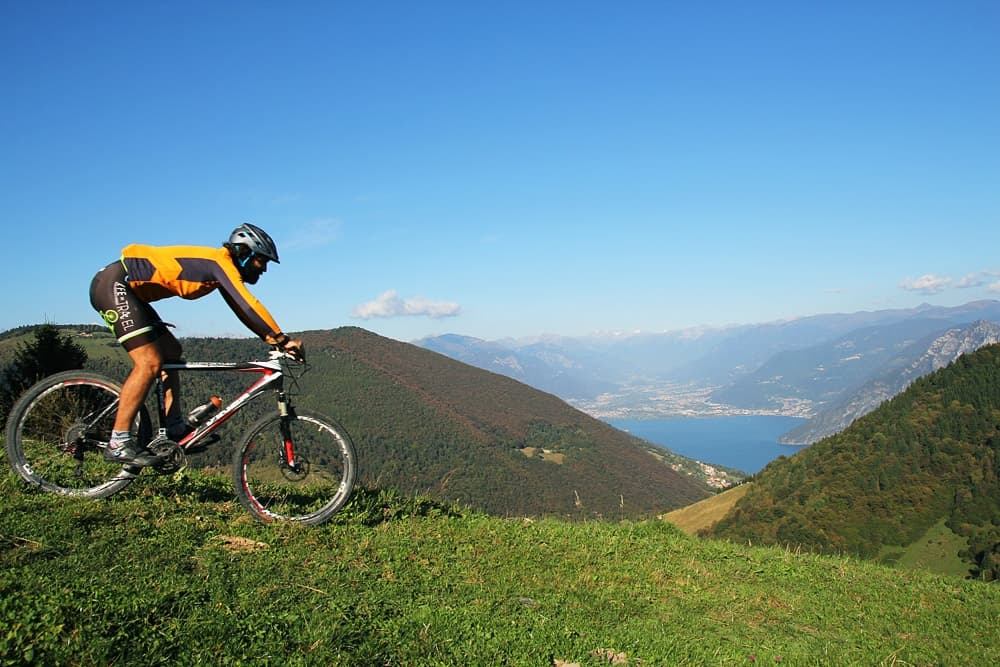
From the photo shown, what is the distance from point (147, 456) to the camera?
6.30 metres

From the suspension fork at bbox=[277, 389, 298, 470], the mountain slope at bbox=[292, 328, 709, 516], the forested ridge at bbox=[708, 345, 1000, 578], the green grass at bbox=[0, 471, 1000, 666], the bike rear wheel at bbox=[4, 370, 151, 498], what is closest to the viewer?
the green grass at bbox=[0, 471, 1000, 666]

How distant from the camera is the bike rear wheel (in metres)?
6.36

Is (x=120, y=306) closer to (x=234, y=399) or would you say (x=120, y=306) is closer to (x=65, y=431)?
(x=234, y=399)

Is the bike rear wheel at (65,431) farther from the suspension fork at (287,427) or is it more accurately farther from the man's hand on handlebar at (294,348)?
the man's hand on handlebar at (294,348)

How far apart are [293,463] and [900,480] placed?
119 m

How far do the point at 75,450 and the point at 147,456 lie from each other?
880mm

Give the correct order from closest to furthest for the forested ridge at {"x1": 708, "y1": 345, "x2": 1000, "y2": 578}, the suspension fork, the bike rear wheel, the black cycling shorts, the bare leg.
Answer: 1. the black cycling shorts
2. the bare leg
3. the bike rear wheel
4. the suspension fork
5. the forested ridge at {"x1": 708, "y1": 345, "x2": 1000, "y2": 578}

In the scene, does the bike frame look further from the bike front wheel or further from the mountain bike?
the bike front wheel

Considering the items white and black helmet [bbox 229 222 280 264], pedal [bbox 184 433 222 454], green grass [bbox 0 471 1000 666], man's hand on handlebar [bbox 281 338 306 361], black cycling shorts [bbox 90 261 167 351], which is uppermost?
white and black helmet [bbox 229 222 280 264]

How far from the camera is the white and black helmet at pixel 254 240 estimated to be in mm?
6285

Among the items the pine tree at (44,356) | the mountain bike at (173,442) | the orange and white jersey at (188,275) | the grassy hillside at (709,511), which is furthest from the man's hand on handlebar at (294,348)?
the grassy hillside at (709,511)

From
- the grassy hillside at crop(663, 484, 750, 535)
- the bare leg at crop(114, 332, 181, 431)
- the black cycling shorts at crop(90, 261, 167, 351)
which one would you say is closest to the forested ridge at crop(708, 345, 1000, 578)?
the grassy hillside at crop(663, 484, 750, 535)

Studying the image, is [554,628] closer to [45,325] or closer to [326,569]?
[326,569]

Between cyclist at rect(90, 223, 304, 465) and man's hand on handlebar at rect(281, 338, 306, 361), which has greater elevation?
cyclist at rect(90, 223, 304, 465)
